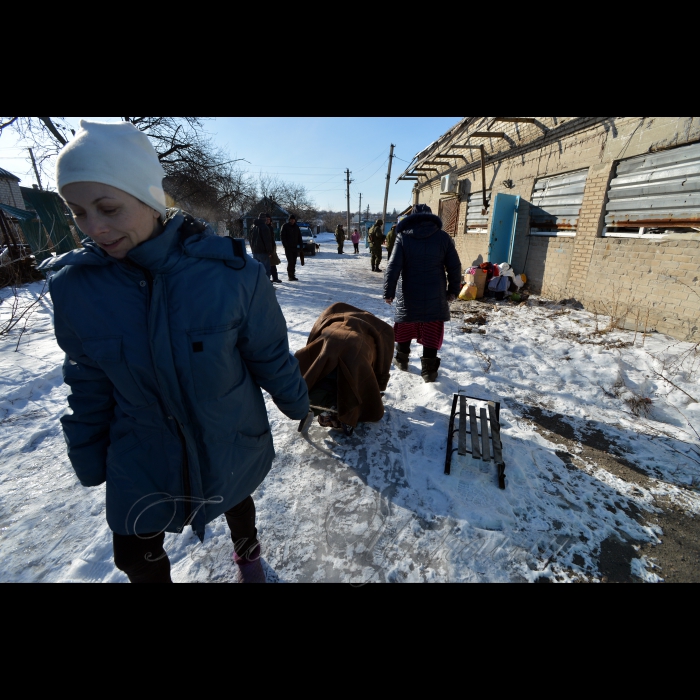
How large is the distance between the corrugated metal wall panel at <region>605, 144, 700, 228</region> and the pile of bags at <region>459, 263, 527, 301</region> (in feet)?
7.23

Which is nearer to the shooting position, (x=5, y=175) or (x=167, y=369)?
(x=167, y=369)

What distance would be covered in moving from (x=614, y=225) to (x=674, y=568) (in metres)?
6.17

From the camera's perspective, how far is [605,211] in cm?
612

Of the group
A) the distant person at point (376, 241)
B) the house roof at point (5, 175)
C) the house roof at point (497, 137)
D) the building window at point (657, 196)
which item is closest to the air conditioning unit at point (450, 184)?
the house roof at point (497, 137)

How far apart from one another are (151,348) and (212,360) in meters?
0.19

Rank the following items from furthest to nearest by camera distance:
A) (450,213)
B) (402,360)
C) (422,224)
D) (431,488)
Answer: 1. (450,213)
2. (402,360)
3. (422,224)
4. (431,488)

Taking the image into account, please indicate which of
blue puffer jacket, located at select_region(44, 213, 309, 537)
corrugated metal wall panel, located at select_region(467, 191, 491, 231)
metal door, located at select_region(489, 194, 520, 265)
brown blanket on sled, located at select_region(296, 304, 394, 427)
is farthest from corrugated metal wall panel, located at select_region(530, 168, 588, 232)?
blue puffer jacket, located at select_region(44, 213, 309, 537)

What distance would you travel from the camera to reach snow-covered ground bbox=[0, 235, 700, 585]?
1.85m

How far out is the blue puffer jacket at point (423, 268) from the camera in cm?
363

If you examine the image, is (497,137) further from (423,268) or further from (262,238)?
(423,268)

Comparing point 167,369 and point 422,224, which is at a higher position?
point 422,224

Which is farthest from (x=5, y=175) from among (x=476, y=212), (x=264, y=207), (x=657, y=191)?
(x=657, y=191)

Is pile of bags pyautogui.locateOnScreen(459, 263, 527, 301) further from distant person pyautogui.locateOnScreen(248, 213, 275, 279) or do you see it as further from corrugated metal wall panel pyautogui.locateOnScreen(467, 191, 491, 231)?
distant person pyautogui.locateOnScreen(248, 213, 275, 279)
